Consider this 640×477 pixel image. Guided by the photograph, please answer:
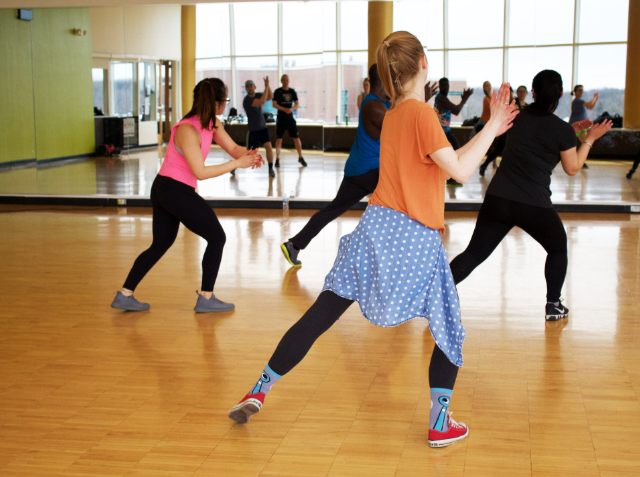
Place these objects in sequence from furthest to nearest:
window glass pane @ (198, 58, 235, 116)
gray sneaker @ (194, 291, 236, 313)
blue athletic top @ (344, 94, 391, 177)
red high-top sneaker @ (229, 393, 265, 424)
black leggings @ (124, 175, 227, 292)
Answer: window glass pane @ (198, 58, 235, 116) → blue athletic top @ (344, 94, 391, 177) → gray sneaker @ (194, 291, 236, 313) → black leggings @ (124, 175, 227, 292) → red high-top sneaker @ (229, 393, 265, 424)

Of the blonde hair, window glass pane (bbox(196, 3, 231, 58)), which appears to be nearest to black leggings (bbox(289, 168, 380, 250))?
the blonde hair

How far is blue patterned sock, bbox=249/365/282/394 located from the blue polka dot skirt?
1.40ft

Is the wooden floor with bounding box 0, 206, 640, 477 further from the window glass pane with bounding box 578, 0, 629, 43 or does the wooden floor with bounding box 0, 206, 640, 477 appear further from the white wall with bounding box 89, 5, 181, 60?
the white wall with bounding box 89, 5, 181, 60

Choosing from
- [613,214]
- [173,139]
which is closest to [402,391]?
[173,139]

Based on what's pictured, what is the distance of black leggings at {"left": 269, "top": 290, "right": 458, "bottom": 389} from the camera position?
2.34 metres

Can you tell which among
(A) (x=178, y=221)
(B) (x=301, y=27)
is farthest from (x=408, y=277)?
(B) (x=301, y=27)

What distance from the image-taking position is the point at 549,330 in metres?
3.74

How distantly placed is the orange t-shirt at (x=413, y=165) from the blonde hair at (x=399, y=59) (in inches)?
3.0

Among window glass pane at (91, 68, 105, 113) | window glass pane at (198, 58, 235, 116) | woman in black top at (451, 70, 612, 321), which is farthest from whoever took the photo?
window glass pane at (91, 68, 105, 113)

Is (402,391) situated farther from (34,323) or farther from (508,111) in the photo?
(34,323)

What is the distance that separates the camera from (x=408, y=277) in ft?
7.39

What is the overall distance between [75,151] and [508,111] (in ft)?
28.3

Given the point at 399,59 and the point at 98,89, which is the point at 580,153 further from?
the point at 98,89

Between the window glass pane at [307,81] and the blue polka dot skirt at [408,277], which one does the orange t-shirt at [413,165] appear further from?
the window glass pane at [307,81]
